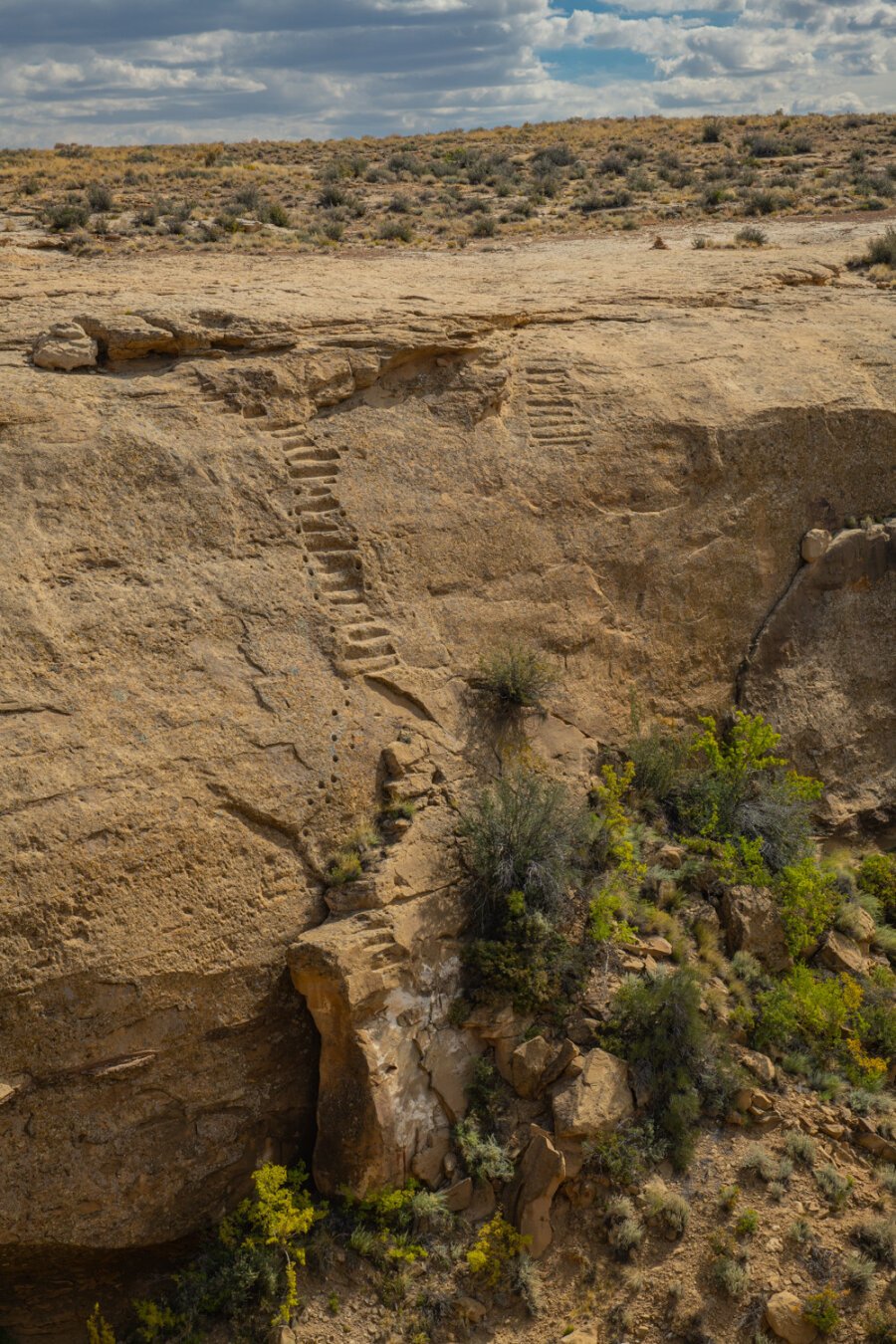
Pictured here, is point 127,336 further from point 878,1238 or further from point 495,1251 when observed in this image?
point 878,1238

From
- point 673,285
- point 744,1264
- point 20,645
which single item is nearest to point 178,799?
point 20,645

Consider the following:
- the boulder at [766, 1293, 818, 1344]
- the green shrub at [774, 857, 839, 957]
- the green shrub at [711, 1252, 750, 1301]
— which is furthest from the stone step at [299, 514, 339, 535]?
the boulder at [766, 1293, 818, 1344]

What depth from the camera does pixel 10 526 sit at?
21.5ft

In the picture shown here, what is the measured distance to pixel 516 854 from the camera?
6805 mm

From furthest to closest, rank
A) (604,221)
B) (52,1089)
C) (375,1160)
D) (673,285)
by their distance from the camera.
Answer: (604,221), (673,285), (375,1160), (52,1089)

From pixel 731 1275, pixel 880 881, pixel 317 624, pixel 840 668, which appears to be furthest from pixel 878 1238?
pixel 317 624

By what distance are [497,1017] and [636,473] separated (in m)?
4.41

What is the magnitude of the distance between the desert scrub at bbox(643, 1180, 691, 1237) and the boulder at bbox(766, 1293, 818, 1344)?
1.92 ft

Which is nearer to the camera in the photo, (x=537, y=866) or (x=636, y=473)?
(x=537, y=866)

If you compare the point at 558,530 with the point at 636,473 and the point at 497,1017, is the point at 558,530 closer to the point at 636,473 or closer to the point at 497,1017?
the point at 636,473

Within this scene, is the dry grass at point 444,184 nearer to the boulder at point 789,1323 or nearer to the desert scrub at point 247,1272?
the desert scrub at point 247,1272

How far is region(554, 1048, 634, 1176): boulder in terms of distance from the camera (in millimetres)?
6227

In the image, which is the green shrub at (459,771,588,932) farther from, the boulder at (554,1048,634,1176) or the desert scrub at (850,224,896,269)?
the desert scrub at (850,224,896,269)

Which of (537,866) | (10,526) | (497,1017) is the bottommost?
(497,1017)
